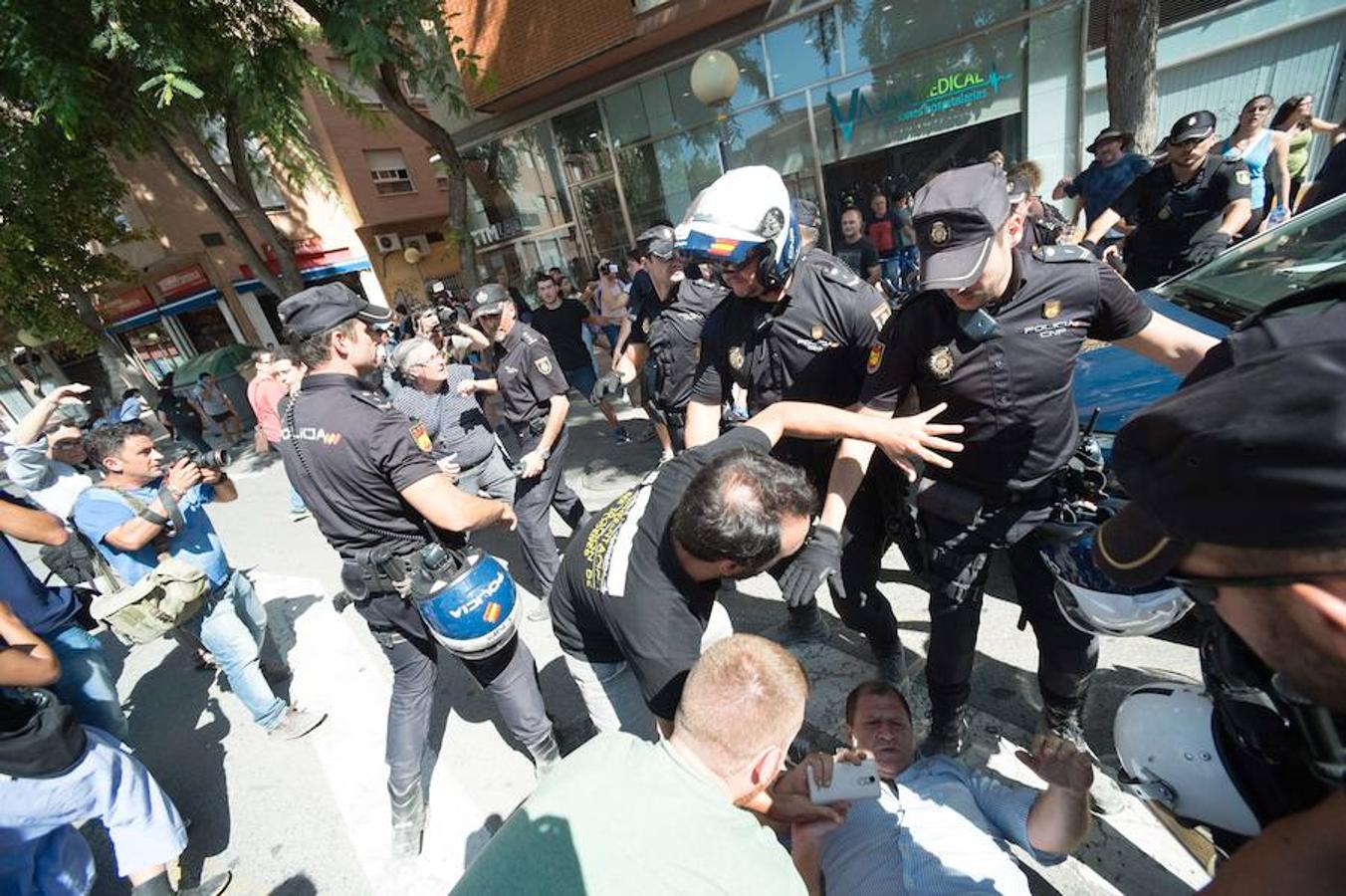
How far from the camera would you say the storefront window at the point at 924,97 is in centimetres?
819

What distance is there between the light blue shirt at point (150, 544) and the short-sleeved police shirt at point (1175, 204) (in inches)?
238

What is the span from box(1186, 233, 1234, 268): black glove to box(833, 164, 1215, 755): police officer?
2.74m

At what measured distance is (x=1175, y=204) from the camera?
3.78 m

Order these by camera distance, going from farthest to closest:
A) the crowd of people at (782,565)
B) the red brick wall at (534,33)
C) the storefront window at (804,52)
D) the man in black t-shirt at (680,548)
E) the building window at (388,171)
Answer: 1. the building window at (388,171)
2. the red brick wall at (534,33)
3. the storefront window at (804,52)
4. the man in black t-shirt at (680,548)
5. the crowd of people at (782,565)

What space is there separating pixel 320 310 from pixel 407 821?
2124 millimetres

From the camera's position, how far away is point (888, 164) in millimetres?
9375

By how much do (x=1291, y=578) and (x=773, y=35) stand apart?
35.6ft

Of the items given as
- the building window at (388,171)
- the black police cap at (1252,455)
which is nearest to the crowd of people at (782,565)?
the black police cap at (1252,455)

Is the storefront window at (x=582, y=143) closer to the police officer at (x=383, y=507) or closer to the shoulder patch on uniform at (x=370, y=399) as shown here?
the police officer at (x=383, y=507)

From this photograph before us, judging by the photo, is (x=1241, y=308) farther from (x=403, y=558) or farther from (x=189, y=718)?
(x=189, y=718)

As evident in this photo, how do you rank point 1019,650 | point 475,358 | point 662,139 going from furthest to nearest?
point 662,139
point 475,358
point 1019,650

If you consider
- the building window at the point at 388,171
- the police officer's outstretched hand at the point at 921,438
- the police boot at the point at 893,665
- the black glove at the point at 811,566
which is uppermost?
the building window at the point at 388,171

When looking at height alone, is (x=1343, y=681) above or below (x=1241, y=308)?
above

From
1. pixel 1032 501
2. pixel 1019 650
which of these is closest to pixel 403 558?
pixel 1032 501
